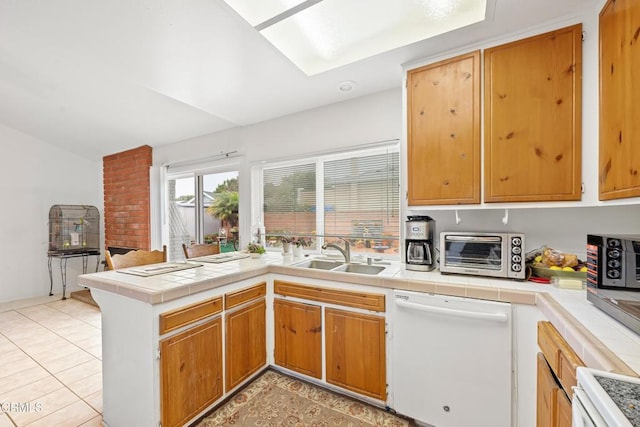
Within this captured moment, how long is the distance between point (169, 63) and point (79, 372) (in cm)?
264

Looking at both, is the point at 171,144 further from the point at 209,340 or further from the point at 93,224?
the point at 209,340

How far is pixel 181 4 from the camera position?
1444mm

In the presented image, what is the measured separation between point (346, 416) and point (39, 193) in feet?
18.2

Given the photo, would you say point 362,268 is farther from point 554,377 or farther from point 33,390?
point 33,390

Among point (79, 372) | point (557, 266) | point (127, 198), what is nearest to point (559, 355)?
point (557, 266)

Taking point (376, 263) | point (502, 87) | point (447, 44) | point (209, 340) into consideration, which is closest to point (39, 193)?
point (209, 340)

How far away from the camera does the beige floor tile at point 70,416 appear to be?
171 centimetres

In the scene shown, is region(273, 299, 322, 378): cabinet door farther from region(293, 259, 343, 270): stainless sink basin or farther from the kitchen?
the kitchen

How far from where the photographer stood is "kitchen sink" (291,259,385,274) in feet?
7.17

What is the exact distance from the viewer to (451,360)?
153cm

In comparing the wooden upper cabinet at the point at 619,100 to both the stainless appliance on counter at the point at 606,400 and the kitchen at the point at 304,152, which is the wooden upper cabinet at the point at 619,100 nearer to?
the kitchen at the point at 304,152

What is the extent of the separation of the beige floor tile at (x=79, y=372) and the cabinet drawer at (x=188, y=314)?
147 centimetres

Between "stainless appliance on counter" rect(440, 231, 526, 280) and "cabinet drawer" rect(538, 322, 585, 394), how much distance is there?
391 millimetres

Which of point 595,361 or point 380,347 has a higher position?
point 595,361
